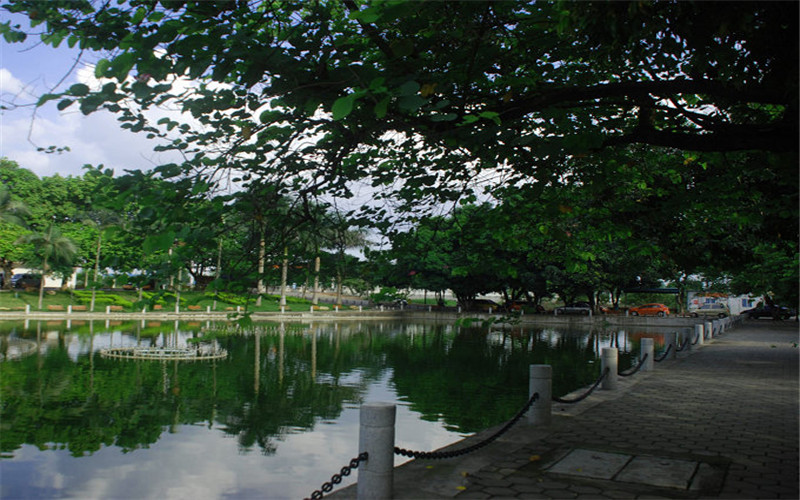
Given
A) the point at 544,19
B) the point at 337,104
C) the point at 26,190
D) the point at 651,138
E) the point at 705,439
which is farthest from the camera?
the point at 26,190

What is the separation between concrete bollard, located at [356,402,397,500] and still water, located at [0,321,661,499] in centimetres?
332

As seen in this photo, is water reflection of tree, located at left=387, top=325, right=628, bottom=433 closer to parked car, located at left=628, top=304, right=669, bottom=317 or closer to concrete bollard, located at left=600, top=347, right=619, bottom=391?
concrete bollard, located at left=600, top=347, right=619, bottom=391

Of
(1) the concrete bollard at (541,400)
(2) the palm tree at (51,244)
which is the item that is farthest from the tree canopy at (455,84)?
(2) the palm tree at (51,244)

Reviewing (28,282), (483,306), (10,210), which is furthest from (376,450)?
(483,306)

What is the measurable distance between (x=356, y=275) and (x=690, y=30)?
15.1 feet

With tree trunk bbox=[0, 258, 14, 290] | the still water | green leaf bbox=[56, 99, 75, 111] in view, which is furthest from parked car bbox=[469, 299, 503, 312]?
green leaf bbox=[56, 99, 75, 111]

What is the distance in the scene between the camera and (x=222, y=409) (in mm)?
12641

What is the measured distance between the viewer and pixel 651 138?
6.44m

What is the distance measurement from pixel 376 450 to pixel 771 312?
206 ft

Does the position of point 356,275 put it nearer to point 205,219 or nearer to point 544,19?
point 205,219

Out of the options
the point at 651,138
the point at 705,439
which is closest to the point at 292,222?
the point at 651,138

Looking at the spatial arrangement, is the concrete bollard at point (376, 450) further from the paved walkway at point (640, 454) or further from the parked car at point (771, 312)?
the parked car at point (771, 312)

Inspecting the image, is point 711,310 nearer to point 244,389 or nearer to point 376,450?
point 244,389

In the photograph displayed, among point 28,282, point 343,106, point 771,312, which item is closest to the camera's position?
point 343,106
